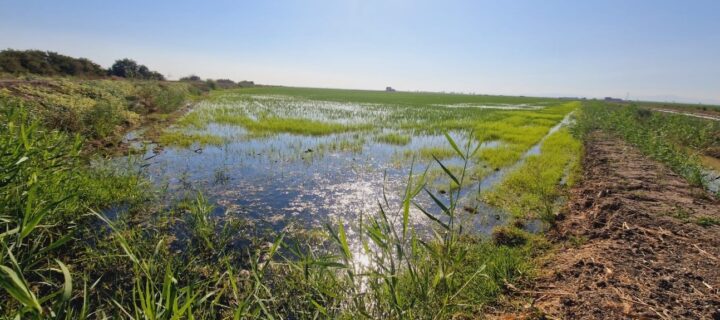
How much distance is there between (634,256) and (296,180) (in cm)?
640

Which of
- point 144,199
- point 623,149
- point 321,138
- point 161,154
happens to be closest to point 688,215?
point 623,149

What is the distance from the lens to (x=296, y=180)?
7938 mm

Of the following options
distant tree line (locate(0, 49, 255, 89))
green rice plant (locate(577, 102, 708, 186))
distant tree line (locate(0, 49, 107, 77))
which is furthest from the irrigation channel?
distant tree line (locate(0, 49, 107, 77))

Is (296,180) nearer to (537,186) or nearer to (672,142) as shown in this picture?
(537,186)

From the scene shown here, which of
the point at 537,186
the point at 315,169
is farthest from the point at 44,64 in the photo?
the point at 537,186

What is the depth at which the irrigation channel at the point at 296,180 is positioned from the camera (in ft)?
19.3

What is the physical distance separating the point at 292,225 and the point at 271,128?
438 inches

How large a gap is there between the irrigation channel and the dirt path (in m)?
1.09

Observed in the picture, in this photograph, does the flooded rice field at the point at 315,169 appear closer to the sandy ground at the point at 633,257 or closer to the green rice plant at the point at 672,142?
the sandy ground at the point at 633,257

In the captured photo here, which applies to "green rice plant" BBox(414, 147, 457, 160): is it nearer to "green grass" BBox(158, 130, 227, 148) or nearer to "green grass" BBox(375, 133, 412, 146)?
"green grass" BBox(375, 133, 412, 146)

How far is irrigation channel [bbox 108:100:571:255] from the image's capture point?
589cm

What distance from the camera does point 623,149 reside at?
1145 centimetres

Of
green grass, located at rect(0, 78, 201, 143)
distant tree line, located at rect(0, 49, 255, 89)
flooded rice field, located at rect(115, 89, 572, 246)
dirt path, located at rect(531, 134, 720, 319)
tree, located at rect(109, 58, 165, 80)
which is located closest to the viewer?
dirt path, located at rect(531, 134, 720, 319)

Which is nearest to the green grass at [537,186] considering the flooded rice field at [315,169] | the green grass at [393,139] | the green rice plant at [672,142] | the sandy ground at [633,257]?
the flooded rice field at [315,169]
